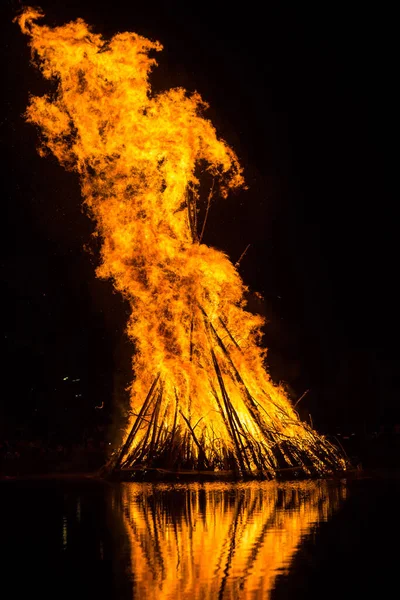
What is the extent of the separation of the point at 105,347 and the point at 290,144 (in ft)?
20.2

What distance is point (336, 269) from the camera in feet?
82.7

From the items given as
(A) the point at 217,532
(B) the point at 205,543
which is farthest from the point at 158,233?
(B) the point at 205,543

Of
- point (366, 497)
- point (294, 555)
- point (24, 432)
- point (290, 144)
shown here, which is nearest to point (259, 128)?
point (290, 144)

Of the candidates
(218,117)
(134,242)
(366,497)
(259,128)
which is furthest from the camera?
(259,128)

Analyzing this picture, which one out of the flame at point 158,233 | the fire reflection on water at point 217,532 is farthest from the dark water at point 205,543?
the flame at point 158,233

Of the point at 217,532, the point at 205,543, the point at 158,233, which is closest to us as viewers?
the point at 205,543

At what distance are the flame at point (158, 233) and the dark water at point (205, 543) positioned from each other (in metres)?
1.96

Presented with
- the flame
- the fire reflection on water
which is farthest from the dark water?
the flame

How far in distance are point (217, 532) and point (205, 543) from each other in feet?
2.53

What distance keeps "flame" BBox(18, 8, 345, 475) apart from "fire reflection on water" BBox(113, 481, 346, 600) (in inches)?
48.5

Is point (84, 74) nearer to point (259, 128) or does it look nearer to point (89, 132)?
point (89, 132)

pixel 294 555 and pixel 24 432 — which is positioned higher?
pixel 24 432

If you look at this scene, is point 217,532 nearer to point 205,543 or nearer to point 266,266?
point 205,543

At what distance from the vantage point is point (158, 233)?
16734mm
